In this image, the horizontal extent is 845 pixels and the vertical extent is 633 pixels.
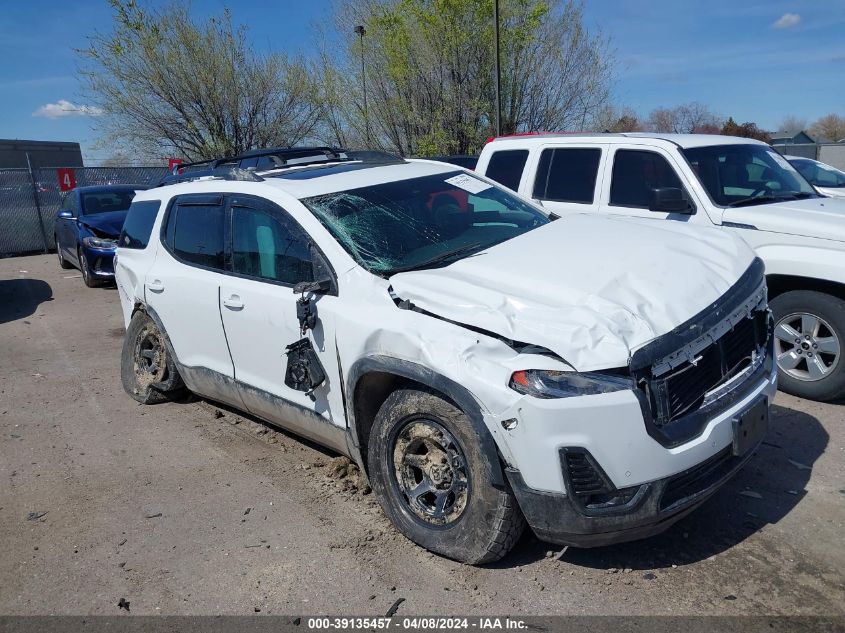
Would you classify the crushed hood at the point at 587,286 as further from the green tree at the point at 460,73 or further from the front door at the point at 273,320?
the green tree at the point at 460,73

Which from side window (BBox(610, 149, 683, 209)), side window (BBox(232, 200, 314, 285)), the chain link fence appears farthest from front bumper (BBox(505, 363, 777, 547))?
the chain link fence

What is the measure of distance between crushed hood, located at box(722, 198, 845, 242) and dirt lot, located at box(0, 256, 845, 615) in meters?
1.24

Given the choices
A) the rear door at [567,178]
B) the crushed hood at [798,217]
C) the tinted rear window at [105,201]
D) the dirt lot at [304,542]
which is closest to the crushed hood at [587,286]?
the dirt lot at [304,542]

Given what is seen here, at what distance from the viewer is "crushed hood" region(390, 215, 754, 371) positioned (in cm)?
275

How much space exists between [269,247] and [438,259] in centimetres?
107

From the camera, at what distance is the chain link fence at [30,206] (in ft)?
54.0

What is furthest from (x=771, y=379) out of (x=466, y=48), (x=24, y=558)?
(x=466, y=48)

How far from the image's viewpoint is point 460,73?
1978 cm

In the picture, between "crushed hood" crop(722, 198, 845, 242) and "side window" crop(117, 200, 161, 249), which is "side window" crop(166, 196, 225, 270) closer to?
"side window" crop(117, 200, 161, 249)

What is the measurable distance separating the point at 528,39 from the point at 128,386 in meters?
17.4

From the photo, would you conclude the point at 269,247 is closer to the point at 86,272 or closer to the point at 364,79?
the point at 86,272

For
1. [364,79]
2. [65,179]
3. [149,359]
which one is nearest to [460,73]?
[364,79]

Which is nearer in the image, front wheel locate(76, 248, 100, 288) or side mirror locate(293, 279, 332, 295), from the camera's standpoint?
side mirror locate(293, 279, 332, 295)

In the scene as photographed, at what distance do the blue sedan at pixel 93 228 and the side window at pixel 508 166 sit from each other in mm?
6402
